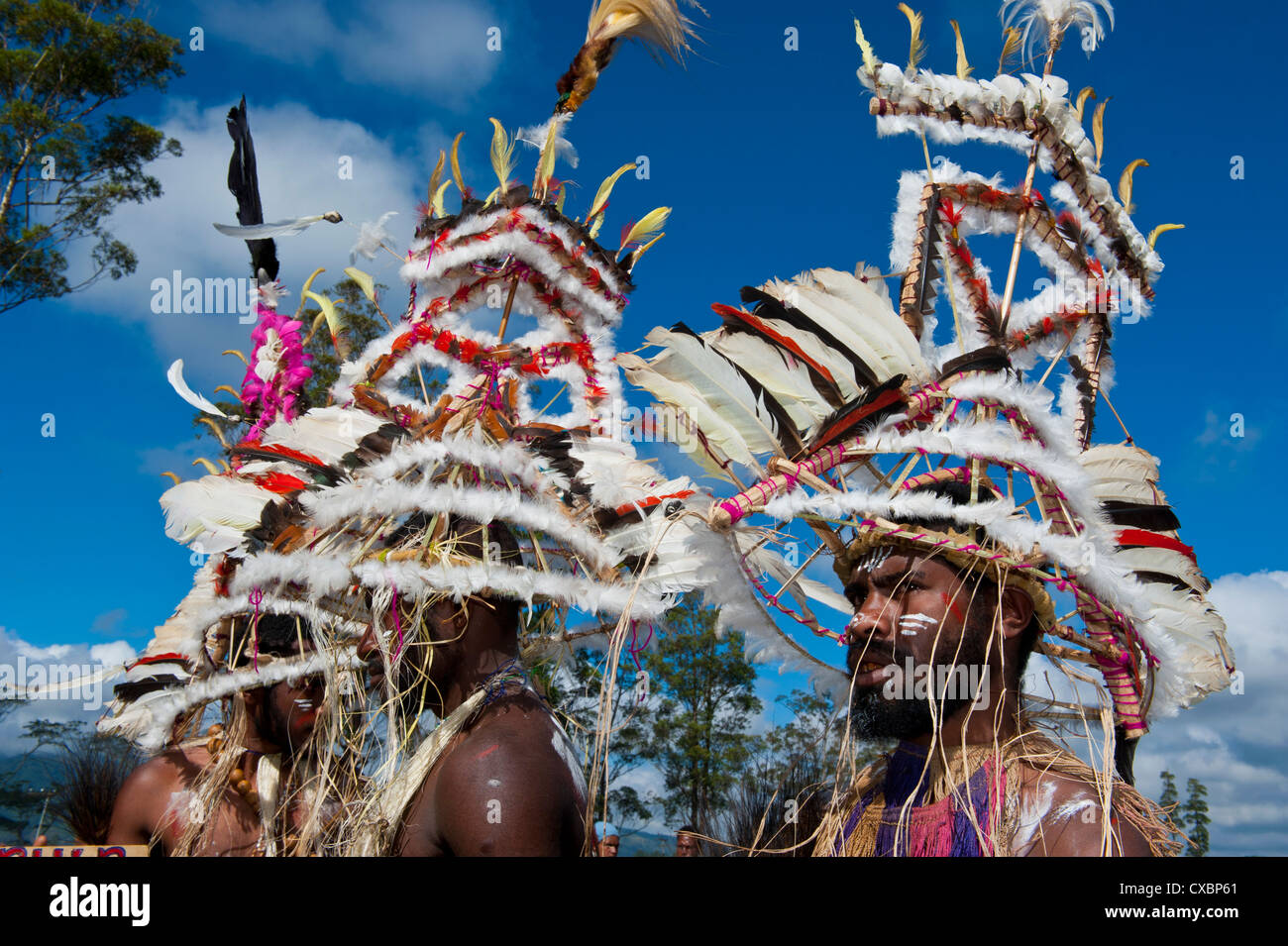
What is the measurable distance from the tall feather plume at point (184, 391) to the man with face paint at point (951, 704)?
3.60 metres

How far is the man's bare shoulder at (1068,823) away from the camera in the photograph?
82.5 inches

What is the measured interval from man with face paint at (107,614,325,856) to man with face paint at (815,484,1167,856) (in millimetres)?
2256

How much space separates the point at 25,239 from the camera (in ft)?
45.4

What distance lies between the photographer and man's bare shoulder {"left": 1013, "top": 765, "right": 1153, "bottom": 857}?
2.10 metres

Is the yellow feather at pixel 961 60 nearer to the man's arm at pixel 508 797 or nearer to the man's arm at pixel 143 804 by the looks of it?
the man's arm at pixel 508 797

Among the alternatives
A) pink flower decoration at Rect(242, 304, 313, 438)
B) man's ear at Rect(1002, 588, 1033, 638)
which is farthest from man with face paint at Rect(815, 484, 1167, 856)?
pink flower decoration at Rect(242, 304, 313, 438)

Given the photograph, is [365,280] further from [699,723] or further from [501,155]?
[699,723]

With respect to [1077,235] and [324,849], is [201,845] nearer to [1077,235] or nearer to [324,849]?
[324,849]

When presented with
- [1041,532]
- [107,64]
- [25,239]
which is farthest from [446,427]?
[107,64]

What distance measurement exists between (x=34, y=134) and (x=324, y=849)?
14893 millimetres

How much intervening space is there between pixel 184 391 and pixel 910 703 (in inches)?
160

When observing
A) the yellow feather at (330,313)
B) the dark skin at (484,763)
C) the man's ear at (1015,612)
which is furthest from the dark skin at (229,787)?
the man's ear at (1015,612)

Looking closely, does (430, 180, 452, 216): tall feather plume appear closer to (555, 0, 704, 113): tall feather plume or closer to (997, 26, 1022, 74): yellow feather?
(555, 0, 704, 113): tall feather plume

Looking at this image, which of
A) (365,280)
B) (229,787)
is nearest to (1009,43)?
(365,280)
